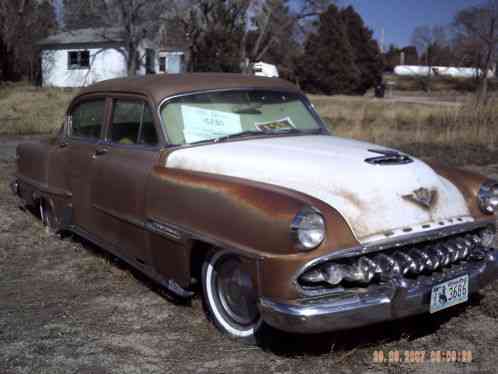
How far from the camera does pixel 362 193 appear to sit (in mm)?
3197

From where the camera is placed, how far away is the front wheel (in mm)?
3291

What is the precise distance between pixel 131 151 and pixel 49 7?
1646 inches

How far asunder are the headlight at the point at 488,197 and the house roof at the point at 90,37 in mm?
32042

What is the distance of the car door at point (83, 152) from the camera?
471 cm

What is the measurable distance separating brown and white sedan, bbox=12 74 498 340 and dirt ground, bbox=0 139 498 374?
0.76 feet

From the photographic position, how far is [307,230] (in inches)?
115

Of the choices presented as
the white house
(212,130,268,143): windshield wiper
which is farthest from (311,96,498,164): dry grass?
the white house

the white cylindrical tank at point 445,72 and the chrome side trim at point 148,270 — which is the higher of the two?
the white cylindrical tank at point 445,72

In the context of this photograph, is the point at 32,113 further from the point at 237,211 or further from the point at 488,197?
the point at 488,197

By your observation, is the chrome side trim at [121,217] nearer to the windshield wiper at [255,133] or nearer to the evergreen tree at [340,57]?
the windshield wiper at [255,133]

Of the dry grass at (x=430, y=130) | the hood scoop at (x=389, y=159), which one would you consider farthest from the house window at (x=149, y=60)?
the hood scoop at (x=389, y=159)

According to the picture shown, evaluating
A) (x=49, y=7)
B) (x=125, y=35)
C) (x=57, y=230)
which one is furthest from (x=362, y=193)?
(x=49, y=7)

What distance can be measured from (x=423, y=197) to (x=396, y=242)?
0.41m

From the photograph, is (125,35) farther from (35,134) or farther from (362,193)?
(362,193)
